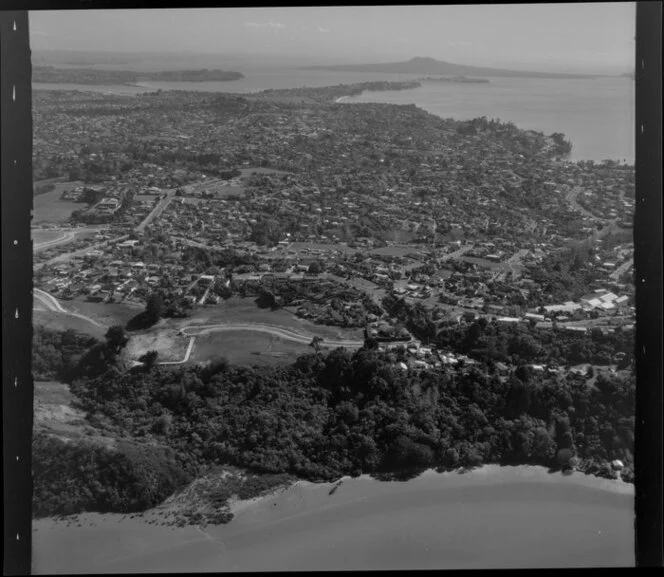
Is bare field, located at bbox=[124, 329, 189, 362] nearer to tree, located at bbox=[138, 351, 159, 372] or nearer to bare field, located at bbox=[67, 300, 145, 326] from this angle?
tree, located at bbox=[138, 351, 159, 372]

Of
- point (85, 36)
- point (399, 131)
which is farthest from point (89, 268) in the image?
point (399, 131)

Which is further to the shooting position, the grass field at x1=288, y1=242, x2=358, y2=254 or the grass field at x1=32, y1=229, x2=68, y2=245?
the grass field at x1=288, y1=242, x2=358, y2=254

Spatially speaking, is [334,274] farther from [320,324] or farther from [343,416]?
[343,416]

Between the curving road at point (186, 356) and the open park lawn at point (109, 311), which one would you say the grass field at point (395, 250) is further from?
the open park lawn at point (109, 311)

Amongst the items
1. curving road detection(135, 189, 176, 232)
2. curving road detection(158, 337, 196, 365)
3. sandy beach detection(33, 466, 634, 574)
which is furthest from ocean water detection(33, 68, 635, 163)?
sandy beach detection(33, 466, 634, 574)

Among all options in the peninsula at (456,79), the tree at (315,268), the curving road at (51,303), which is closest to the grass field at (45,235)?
the curving road at (51,303)

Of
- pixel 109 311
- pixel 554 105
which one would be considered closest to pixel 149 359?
pixel 109 311
